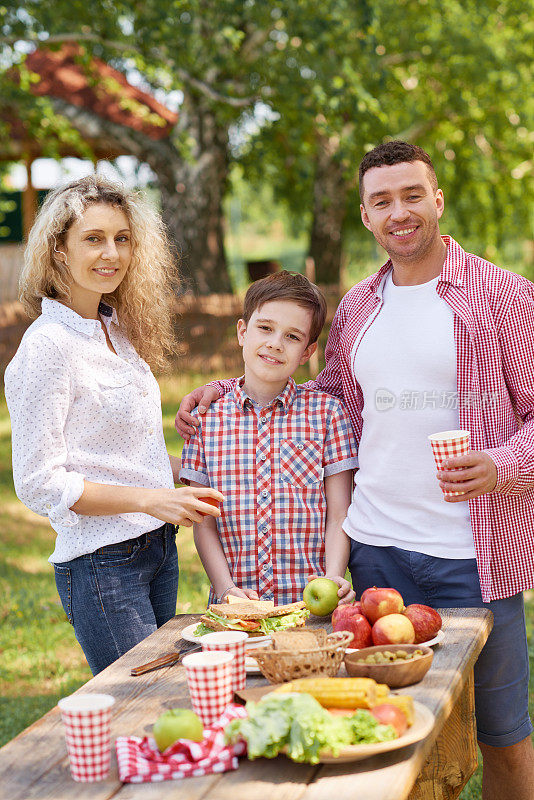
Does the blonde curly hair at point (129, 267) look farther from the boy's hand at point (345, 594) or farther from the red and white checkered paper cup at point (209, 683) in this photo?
the red and white checkered paper cup at point (209, 683)

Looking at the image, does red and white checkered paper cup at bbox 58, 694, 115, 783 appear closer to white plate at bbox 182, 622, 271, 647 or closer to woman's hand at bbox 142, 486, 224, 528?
white plate at bbox 182, 622, 271, 647

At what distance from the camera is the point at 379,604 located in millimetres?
2535

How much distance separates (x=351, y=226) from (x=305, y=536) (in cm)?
1835

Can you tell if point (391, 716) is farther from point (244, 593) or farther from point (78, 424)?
point (78, 424)

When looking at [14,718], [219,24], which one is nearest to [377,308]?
[14,718]

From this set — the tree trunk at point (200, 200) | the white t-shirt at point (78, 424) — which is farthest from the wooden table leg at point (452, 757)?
the tree trunk at point (200, 200)

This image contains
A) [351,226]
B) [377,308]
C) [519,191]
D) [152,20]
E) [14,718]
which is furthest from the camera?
[351,226]

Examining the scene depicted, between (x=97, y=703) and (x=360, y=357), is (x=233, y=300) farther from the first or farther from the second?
(x=97, y=703)

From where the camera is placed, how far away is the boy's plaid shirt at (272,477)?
3148mm

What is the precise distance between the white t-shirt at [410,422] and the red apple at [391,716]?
1.05 m

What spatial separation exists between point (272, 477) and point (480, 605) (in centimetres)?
80

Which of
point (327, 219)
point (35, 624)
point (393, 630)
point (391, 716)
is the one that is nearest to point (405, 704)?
point (391, 716)

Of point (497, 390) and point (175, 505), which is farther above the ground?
point (497, 390)

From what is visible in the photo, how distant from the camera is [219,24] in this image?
10.3 metres
